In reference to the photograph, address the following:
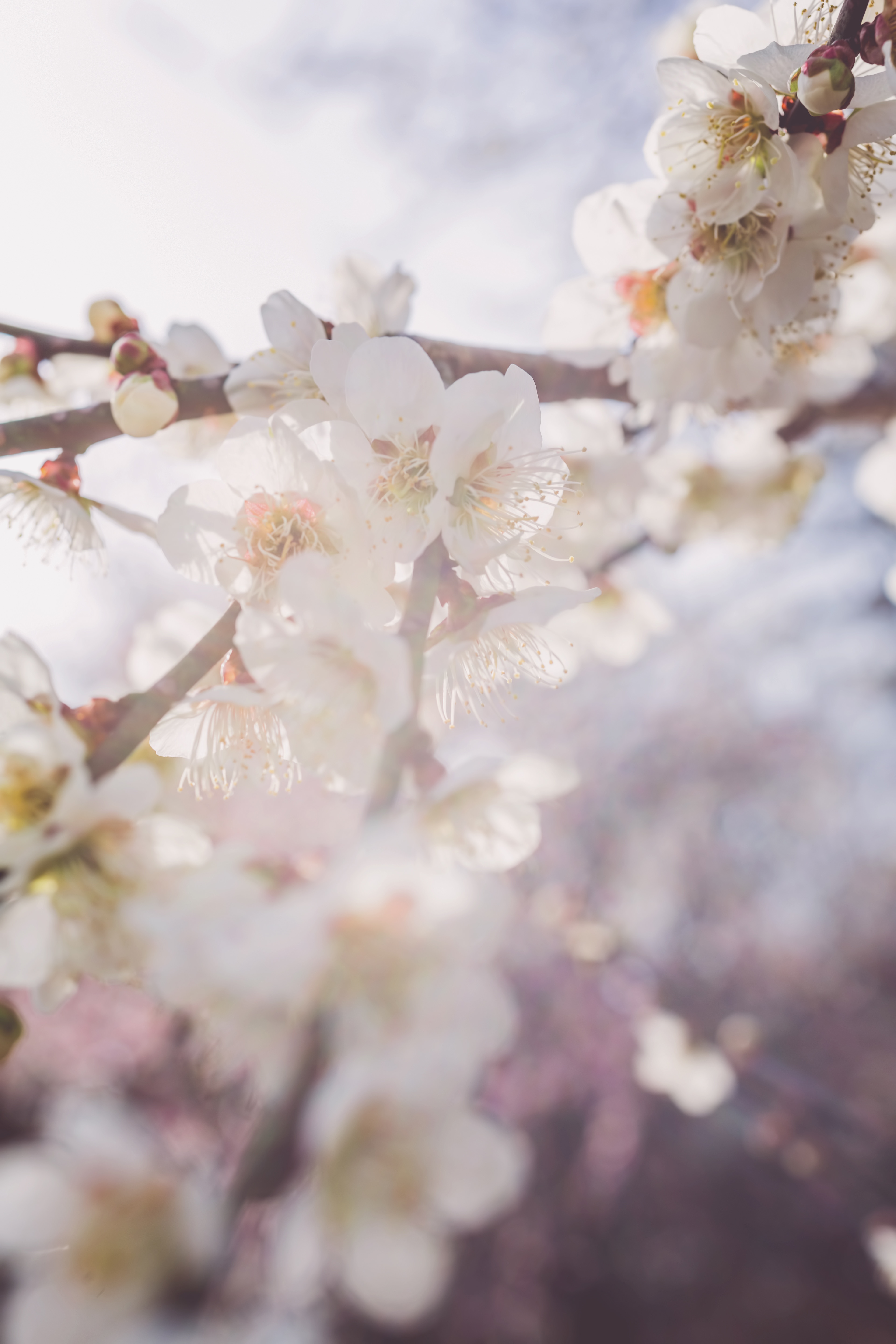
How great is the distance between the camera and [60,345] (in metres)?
0.95

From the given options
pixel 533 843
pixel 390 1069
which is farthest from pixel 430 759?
pixel 390 1069

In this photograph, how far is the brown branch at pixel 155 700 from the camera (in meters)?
0.63

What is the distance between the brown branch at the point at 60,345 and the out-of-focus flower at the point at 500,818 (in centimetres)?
78

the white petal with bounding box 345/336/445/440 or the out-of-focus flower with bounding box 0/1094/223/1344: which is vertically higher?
the white petal with bounding box 345/336/445/440

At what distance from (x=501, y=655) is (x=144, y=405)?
46cm

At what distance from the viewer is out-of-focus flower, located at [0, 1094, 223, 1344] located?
490 mm

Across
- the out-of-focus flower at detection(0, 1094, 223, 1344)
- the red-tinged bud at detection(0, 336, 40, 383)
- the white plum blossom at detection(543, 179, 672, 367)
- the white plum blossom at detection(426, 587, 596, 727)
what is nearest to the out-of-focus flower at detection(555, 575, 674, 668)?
the white plum blossom at detection(543, 179, 672, 367)

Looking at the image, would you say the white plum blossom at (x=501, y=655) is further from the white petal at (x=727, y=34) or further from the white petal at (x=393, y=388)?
the white petal at (x=727, y=34)

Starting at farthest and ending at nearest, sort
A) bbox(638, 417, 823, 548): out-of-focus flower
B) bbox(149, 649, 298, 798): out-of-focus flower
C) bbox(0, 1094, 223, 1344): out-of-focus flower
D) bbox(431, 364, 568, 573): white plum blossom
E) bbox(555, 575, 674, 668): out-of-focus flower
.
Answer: bbox(555, 575, 674, 668): out-of-focus flower < bbox(638, 417, 823, 548): out-of-focus flower < bbox(149, 649, 298, 798): out-of-focus flower < bbox(431, 364, 568, 573): white plum blossom < bbox(0, 1094, 223, 1344): out-of-focus flower

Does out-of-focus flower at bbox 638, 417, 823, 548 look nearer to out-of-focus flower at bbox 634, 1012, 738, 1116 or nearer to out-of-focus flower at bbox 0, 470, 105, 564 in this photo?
out-of-focus flower at bbox 0, 470, 105, 564

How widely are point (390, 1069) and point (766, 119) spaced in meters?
0.93

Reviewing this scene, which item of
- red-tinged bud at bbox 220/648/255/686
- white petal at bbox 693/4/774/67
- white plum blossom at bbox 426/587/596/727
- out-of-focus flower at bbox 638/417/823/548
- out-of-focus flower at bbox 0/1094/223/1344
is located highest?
white petal at bbox 693/4/774/67

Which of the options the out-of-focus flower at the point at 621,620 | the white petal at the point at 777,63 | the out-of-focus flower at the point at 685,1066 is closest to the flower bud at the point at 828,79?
the white petal at the point at 777,63

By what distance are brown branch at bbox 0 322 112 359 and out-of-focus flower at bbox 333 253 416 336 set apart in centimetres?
33
